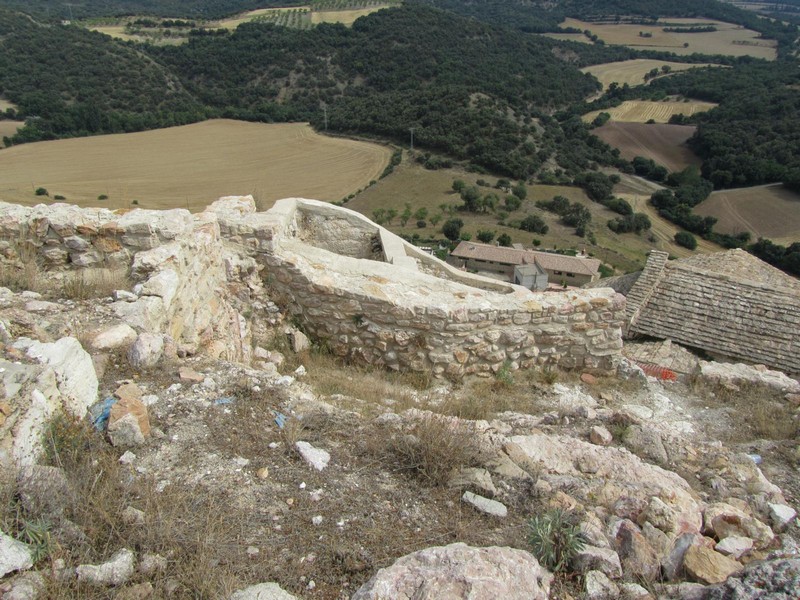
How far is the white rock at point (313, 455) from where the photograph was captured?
3.10m

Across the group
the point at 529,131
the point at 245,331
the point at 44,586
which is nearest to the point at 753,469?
the point at 44,586

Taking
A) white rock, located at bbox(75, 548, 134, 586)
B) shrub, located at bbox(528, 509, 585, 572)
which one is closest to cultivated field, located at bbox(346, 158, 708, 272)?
shrub, located at bbox(528, 509, 585, 572)

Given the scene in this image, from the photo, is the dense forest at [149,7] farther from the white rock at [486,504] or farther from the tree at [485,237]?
the white rock at [486,504]

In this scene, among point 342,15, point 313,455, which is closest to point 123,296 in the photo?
point 313,455

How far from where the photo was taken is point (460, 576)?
2.19 meters

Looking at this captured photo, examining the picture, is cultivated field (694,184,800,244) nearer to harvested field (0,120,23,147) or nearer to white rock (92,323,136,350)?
white rock (92,323,136,350)

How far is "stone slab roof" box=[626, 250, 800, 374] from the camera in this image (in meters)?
8.91

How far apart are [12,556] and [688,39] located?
467 feet

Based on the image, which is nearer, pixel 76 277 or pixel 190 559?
pixel 190 559

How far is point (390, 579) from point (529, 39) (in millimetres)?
109788

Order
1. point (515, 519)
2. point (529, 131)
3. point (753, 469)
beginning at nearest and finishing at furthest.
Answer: point (515, 519)
point (753, 469)
point (529, 131)

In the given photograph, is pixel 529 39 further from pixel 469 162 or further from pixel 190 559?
pixel 190 559

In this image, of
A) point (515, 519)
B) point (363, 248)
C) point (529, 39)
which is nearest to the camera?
point (515, 519)

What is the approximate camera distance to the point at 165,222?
5359mm
